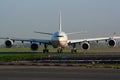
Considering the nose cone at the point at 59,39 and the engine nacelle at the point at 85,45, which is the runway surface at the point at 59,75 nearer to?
the nose cone at the point at 59,39

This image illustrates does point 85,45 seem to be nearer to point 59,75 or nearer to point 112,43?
point 112,43

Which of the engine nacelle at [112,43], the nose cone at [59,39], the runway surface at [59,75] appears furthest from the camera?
the engine nacelle at [112,43]

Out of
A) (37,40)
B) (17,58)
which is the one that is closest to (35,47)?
(37,40)

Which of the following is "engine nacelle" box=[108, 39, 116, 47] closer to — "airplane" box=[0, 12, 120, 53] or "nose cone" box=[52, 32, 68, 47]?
"airplane" box=[0, 12, 120, 53]

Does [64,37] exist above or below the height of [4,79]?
above

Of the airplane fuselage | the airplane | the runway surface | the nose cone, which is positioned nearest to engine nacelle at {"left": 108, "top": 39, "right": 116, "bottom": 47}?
the airplane

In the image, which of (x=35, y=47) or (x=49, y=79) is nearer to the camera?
(x=49, y=79)

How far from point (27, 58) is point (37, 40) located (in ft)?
89.7

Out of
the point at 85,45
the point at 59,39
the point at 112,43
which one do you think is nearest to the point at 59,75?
the point at 59,39

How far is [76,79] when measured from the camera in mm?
22688

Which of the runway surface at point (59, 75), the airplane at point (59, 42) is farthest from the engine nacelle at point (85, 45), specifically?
the runway surface at point (59, 75)

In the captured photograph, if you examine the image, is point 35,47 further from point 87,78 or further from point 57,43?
point 87,78

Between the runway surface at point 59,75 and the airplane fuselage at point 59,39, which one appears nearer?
the runway surface at point 59,75

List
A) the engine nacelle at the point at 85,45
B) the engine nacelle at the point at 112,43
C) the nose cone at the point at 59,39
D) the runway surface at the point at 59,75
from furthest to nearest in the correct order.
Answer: the engine nacelle at the point at 112,43 → the engine nacelle at the point at 85,45 → the nose cone at the point at 59,39 → the runway surface at the point at 59,75
